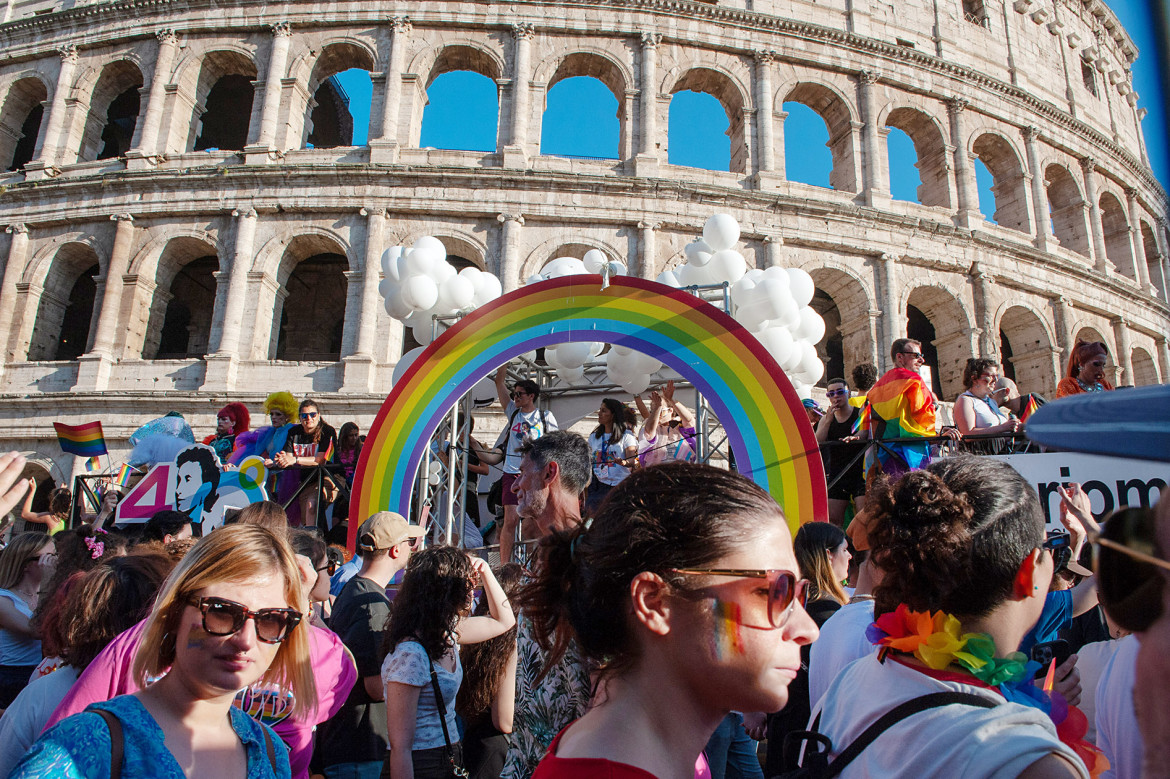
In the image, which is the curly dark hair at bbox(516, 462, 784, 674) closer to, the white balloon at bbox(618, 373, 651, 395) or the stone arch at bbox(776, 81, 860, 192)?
the white balloon at bbox(618, 373, 651, 395)

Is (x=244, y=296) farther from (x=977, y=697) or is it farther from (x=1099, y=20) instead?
(x=1099, y=20)

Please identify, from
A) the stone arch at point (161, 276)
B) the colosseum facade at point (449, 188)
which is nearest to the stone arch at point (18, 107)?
the colosseum facade at point (449, 188)

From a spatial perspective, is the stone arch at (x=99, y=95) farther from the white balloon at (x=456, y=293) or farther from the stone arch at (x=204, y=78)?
the white balloon at (x=456, y=293)

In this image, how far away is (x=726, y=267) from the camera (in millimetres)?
8336

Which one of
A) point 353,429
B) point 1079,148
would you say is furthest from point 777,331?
point 1079,148

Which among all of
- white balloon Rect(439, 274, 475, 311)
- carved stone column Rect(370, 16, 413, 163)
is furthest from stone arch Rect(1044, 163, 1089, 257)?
white balloon Rect(439, 274, 475, 311)

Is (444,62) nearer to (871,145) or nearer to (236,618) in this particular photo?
(871,145)

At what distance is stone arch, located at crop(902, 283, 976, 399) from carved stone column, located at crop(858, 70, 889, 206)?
2.55 metres

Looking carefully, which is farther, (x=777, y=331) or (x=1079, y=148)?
(x=1079, y=148)

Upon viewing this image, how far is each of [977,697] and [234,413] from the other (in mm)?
9723

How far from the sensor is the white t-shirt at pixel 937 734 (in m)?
1.22

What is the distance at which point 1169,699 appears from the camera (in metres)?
0.59

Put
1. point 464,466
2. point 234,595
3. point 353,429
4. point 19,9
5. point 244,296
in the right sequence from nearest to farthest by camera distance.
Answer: point 234,595, point 464,466, point 353,429, point 244,296, point 19,9

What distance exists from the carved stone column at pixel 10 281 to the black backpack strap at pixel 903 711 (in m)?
20.3
